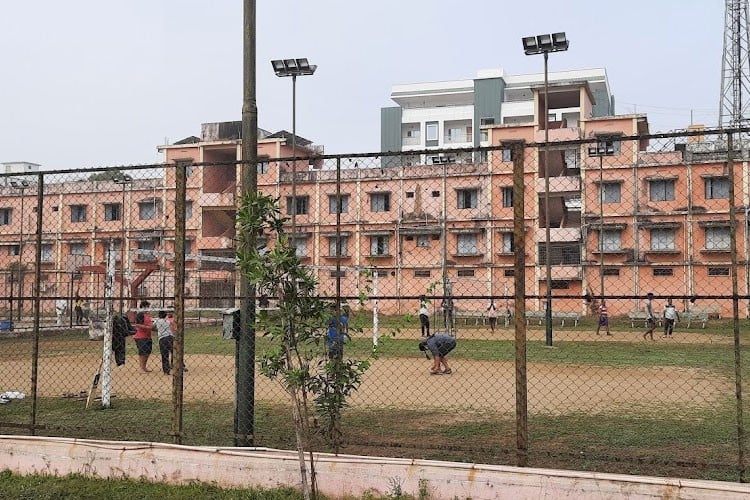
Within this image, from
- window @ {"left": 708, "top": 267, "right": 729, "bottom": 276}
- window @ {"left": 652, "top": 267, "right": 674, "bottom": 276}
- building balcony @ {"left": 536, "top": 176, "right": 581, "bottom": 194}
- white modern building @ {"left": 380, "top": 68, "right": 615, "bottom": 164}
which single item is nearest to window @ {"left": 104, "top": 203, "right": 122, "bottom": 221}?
building balcony @ {"left": 536, "top": 176, "right": 581, "bottom": 194}

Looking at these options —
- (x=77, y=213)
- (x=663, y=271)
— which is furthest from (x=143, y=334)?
(x=77, y=213)

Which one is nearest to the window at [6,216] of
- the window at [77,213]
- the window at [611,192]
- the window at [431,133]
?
the window at [77,213]

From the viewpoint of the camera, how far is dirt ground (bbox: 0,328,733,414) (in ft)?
40.5

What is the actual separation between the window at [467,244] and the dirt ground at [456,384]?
25531 millimetres

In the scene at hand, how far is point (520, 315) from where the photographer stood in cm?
610

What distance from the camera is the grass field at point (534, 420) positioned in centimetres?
756

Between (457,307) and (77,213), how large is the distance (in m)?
30.0

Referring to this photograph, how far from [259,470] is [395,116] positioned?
82.7 metres

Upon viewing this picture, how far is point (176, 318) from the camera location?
22.9 feet

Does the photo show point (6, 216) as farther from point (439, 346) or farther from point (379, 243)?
point (439, 346)

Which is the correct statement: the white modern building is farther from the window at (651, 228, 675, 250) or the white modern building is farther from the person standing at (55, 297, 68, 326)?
the person standing at (55, 297, 68, 326)

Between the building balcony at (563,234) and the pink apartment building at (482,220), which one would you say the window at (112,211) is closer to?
the pink apartment building at (482,220)

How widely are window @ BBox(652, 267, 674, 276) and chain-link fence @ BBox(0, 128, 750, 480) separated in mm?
82

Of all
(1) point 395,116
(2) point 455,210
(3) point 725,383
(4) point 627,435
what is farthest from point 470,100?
(4) point 627,435
